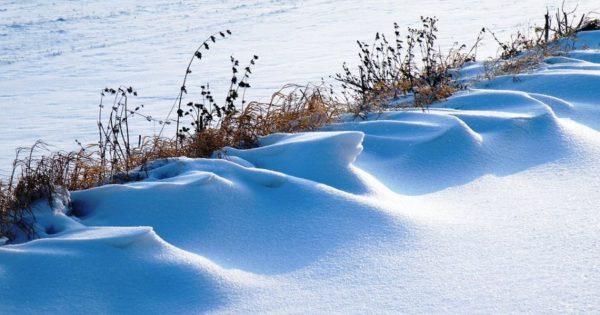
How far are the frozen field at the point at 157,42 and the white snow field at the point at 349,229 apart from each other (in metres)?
3.64

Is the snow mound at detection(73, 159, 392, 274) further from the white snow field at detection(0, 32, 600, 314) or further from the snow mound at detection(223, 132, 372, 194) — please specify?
the snow mound at detection(223, 132, 372, 194)

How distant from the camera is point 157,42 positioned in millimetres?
14250

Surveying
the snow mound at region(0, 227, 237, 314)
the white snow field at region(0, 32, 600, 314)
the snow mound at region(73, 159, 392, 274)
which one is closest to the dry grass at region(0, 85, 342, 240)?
the white snow field at region(0, 32, 600, 314)

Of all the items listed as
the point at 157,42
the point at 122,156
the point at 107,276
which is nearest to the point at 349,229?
the point at 107,276

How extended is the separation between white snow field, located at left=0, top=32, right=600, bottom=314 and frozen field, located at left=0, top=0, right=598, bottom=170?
11.9 ft

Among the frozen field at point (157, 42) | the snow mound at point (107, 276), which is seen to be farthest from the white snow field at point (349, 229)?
the frozen field at point (157, 42)

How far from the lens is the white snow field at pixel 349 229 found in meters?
2.91

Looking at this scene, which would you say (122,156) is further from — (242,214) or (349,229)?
(349,229)

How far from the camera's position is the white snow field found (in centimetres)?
291

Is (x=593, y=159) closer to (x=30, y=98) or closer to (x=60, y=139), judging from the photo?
(x=60, y=139)

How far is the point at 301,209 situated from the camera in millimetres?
3613

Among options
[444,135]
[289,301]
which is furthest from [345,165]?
[289,301]

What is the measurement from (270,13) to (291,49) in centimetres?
482

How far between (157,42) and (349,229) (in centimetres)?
1136
